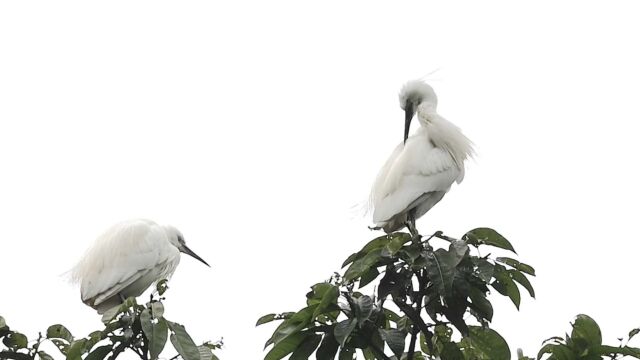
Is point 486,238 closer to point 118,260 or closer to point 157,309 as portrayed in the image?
point 157,309

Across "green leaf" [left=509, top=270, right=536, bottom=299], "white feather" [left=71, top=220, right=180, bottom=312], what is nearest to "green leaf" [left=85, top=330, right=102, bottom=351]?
"green leaf" [left=509, top=270, right=536, bottom=299]

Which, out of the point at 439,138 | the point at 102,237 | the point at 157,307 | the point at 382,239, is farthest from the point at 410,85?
the point at 157,307

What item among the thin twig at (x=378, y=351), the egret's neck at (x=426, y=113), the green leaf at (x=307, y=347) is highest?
the egret's neck at (x=426, y=113)

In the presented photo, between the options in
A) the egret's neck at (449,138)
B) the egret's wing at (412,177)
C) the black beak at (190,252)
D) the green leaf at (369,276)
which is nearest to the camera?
the green leaf at (369,276)

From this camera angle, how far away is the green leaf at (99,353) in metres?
4.09

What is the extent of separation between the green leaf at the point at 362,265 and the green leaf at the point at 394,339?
260 mm

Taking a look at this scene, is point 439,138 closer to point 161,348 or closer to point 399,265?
point 399,265

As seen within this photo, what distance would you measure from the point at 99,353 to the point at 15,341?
19.2 inches

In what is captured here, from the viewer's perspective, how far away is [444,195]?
285 inches

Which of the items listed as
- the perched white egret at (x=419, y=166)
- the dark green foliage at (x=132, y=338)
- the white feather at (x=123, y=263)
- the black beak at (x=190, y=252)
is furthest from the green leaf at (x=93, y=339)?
the black beak at (x=190, y=252)

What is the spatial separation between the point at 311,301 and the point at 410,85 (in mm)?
3752

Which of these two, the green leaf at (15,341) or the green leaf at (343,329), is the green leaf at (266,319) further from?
the green leaf at (15,341)

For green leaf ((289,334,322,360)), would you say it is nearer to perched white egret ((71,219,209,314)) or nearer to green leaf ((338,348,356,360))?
green leaf ((338,348,356,360))

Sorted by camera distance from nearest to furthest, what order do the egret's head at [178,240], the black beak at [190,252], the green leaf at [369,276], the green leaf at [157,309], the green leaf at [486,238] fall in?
1. the green leaf at [157,309]
2. the green leaf at [486,238]
3. the green leaf at [369,276]
4. the egret's head at [178,240]
5. the black beak at [190,252]
